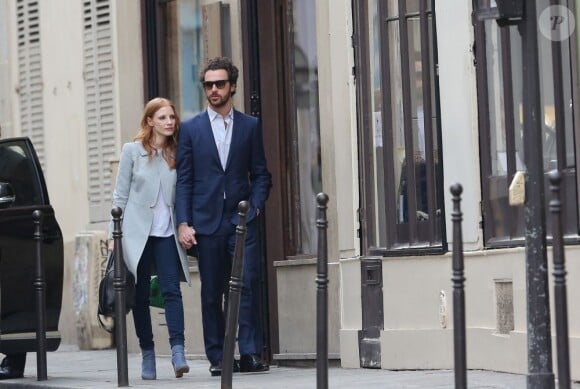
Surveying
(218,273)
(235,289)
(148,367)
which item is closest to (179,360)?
(148,367)

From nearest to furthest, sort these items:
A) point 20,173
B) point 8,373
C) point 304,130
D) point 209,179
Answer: point 209,179, point 8,373, point 20,173, point 304,130

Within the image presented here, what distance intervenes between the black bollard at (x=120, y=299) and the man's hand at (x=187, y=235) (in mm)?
643

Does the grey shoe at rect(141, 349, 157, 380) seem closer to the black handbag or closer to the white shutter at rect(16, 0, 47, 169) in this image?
the black handbag

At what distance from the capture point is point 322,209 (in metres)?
9.18

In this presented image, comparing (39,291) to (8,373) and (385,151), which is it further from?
(385,151)

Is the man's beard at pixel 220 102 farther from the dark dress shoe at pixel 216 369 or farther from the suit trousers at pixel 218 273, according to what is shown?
the dark dress shoe at pixel 216 369

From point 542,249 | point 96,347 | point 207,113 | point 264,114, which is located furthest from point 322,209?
point 96,347

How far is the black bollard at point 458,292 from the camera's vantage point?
8406 mm

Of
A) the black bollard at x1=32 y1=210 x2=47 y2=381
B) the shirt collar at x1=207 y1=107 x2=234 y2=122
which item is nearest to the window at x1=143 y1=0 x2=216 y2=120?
the shirt collar at x1=207 y1=107 x2=234 y2=122

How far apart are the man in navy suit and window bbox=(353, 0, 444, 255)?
84 cm

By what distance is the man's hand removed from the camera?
11500 millimetres

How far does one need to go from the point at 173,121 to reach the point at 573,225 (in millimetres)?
3012

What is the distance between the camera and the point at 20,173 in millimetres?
12664

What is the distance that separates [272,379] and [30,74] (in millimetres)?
8121
